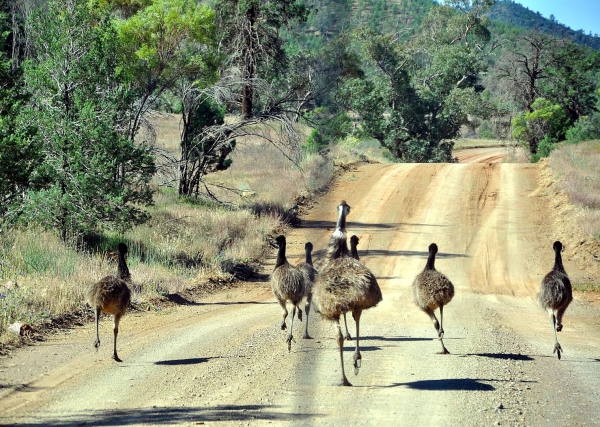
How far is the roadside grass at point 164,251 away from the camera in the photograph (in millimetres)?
13992

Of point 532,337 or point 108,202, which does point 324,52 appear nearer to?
point 108,202

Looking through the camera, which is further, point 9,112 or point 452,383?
point 9,112

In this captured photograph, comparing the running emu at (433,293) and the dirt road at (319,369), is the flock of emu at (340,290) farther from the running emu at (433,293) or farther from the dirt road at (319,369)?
the dirt road at (319,369)

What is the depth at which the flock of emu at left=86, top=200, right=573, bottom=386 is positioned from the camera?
955 cm

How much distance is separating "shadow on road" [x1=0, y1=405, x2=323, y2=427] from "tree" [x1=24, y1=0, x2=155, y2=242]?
11.5 m

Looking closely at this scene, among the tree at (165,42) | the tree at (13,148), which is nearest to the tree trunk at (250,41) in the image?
the tree at (165,42)

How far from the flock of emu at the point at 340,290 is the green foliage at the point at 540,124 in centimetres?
4088

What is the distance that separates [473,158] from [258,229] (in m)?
41.5

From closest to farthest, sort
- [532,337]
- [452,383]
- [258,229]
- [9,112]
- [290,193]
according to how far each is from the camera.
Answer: [452,383] < [532,337] < [9,112] < [258,229] < [290,193]

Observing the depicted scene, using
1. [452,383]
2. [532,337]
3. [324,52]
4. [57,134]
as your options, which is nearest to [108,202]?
[57,134]

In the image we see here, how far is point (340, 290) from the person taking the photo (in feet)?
31.2

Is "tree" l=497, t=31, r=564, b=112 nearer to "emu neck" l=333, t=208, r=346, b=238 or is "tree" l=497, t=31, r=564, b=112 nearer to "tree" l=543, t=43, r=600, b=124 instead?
"tree" l=543, t=43, r=600, b=124

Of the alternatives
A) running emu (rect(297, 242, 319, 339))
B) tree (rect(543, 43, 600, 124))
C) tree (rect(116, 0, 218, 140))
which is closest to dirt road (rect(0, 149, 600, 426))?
running emu (rect(297, 242, 319, 339))

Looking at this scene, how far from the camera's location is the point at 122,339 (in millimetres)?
12391
